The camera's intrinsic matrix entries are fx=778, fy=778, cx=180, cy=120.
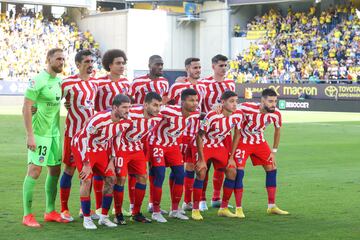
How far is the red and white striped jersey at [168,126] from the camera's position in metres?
10.6

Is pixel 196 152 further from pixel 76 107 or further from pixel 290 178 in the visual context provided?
pixel 290 178

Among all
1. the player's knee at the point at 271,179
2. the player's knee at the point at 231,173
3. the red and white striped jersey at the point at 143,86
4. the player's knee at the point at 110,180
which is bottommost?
the player's knee at the point at 271,179

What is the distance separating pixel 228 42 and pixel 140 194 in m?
47.7

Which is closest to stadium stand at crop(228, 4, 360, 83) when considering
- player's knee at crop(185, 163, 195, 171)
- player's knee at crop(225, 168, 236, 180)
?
player's knee at crop(185, 163, 195, 171)

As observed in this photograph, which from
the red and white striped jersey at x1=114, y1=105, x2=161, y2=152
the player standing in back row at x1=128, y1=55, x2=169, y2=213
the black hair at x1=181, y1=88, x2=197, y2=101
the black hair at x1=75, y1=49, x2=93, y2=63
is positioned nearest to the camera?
the red and white striped jersey at x1=114, y1=105, x2=161, y2=152

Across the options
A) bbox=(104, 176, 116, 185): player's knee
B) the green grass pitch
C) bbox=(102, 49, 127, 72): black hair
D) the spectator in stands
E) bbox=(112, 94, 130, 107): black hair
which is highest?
the spectator in stands

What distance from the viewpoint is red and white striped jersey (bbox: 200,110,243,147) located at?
35.6 feet

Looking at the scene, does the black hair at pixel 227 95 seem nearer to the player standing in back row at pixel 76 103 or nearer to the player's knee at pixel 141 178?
the player's knee at pixel 141 178

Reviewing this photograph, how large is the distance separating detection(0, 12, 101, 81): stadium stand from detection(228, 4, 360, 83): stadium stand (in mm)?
11328

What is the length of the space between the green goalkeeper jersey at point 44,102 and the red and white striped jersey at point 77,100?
0.42 m

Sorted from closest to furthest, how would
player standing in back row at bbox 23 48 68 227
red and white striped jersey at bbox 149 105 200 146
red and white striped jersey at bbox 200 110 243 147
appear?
1. player standing in back row at bbox 23 48 68 227
2. red and white striped jersey at bbox 149 105 200 146
3. red and white striped jersey at bbox 200 110 243 147

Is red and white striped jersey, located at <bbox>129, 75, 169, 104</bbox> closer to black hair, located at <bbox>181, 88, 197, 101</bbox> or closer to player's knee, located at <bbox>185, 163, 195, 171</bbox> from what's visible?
black hair, located at <bbox>181, 88, 197, 101</bbox>

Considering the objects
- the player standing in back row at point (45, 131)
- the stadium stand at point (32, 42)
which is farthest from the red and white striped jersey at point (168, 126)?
the stadium stand at point (32, 42)

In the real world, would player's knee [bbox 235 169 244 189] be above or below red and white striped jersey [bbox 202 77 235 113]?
below
